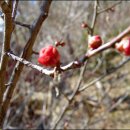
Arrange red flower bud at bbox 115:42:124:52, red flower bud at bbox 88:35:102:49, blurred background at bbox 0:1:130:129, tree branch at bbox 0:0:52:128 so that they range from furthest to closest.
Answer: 1. blurred background at bbox 0:1:130:129
2. tree branch at bbox 0:0:52:128
3. red flower bud at bbox 88:35:102:49
4. red flower bud at bbox 115:42:124:52

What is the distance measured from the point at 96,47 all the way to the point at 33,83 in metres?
3.17

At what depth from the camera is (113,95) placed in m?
6.97

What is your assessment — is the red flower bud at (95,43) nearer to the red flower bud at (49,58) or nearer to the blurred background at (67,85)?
the red flower bud at (49,58)

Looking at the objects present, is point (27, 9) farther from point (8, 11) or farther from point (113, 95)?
point (8, 11)

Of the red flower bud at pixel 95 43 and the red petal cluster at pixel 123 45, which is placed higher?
the red flower bud at pixel 95 43

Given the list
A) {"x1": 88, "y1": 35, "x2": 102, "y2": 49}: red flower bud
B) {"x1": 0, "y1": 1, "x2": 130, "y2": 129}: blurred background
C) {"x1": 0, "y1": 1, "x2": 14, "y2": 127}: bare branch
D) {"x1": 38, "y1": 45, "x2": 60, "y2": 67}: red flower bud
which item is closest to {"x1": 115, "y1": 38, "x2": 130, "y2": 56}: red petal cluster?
{"x1": 88, "y1": 35, "x2": 102, "y2": 49}: red flower bud

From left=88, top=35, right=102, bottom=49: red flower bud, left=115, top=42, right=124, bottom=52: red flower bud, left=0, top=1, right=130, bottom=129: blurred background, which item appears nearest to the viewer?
left=115, top=42, right=124, bottom=52: red flower bud

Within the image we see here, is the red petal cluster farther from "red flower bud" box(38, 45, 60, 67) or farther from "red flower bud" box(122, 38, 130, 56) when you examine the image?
"red flower bud" box(38, 45, 60, 67)

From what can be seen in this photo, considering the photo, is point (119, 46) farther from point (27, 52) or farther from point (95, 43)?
point (27, 52)

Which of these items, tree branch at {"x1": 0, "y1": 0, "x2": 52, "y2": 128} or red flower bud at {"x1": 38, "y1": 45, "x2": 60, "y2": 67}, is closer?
red flower bud at {"x1": 38, "y1": 45, "x2": 60, "y2": 67}

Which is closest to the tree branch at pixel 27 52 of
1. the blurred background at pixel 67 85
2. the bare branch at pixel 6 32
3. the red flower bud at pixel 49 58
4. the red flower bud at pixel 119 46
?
the bare branch at pixel 6 32

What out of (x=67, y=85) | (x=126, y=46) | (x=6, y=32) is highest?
(x=6, y=32)

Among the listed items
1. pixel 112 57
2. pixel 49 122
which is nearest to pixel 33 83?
pixel 49 122

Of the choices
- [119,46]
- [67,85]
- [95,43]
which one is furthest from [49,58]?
[67,85]
